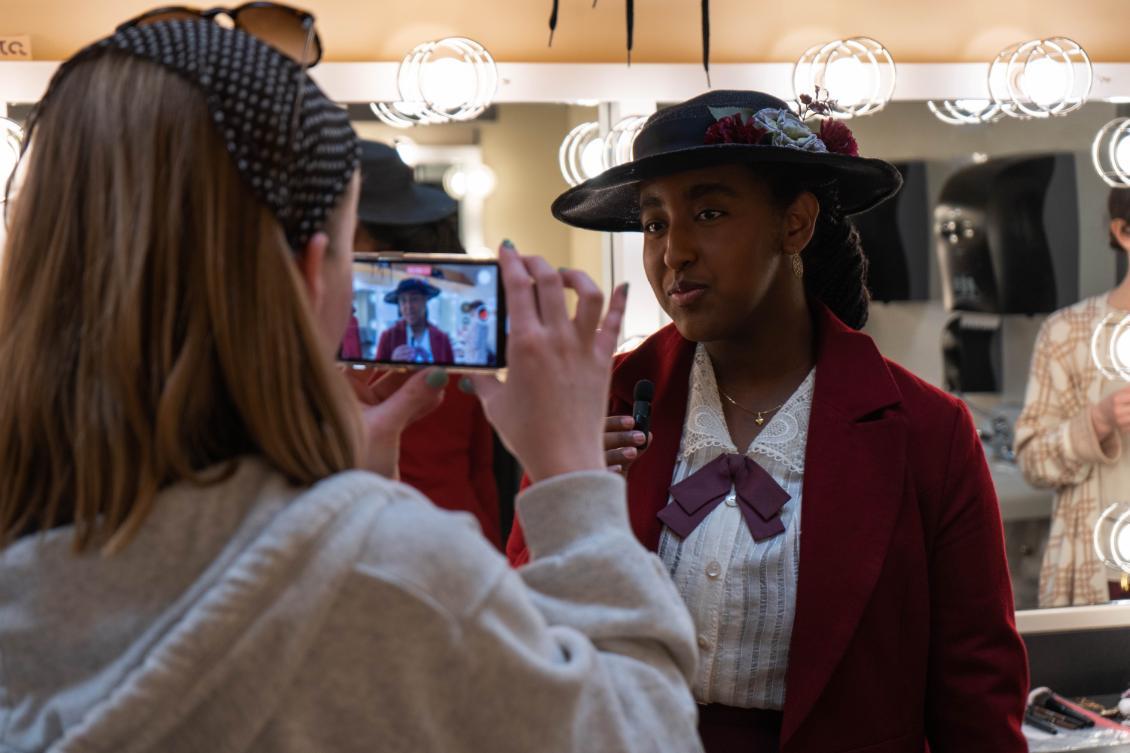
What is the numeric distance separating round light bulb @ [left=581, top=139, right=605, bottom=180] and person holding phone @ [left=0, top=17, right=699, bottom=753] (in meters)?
1.41

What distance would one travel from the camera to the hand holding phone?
0.71m

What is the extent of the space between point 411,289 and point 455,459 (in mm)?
1084

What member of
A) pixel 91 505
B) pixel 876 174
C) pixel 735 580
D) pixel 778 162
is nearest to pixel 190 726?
pixel 91 505

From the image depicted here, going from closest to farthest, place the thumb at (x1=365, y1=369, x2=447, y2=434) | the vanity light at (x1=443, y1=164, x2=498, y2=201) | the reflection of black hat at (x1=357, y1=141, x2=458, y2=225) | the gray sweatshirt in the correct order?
the gray sweatshirt < the thumb at (x1=365, y1=369, x2=447, y2=434) < the reflection of black hat at (x1=357, y1=141, x2=458, y2=225) < the vanity light at (x1=443, y1=164, x2=498, y2=201)

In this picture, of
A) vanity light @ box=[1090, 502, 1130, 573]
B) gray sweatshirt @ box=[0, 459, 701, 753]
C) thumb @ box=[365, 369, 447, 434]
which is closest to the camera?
gray sweatshirt @ box=[0, 459, 701, 753]

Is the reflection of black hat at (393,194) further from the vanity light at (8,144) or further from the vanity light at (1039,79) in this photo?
the vanity light at (1039,79)

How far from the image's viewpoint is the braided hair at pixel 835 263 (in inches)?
58.6

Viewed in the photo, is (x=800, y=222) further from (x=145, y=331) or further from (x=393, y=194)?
(x=145, y=331)

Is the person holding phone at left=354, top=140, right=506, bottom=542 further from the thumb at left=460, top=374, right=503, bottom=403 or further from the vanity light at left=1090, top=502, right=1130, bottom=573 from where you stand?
the vanity light at left=1090, top=502, right=1130, bottom=573

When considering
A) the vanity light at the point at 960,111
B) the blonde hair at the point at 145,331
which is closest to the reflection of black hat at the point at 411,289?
the blonde hair at the point at 145,331

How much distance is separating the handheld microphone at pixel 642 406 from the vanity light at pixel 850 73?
3.17ft

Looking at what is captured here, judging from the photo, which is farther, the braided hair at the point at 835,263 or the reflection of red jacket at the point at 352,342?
the braided hair at the point at 835,263

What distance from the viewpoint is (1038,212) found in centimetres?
219

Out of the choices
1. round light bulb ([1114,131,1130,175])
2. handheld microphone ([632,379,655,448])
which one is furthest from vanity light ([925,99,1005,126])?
handheld microphone ([632,379,655,448])
